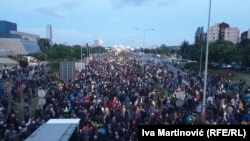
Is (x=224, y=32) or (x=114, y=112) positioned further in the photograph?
(x=224, y=32)

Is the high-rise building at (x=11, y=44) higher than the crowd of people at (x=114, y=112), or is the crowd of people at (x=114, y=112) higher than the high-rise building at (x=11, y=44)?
the high-rise building at (x=11, y=44)

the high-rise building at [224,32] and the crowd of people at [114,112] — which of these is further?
the high-rise building at [224,32]

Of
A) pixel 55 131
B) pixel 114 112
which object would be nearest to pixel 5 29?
pixel 114 112

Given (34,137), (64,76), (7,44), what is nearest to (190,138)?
(34,137)

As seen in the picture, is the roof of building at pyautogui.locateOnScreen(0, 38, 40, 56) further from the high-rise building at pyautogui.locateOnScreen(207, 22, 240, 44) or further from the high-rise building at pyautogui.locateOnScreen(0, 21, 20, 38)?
the high-rise building at pyautogui.locateOnScreen(207, 22, 240, 44)

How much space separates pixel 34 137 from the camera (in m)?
10.3

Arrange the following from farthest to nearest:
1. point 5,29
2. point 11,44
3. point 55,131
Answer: point 5,29
point 11,44
point 55,131

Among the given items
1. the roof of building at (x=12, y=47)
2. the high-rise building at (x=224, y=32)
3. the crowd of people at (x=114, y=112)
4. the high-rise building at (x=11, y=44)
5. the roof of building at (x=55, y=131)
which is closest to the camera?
the roof of building at (x=55, y=131)

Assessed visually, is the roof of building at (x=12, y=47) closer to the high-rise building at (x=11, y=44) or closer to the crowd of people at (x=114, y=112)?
the high-rise building at (x=11, y=44)

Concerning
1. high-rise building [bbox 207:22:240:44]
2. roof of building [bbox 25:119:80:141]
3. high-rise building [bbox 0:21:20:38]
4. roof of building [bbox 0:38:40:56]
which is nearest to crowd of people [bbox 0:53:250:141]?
roof of building [bbox 25:119:80:141]

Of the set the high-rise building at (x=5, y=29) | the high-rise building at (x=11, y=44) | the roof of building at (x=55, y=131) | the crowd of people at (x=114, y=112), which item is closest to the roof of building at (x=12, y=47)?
the high-rise building at (x=11, y=44)

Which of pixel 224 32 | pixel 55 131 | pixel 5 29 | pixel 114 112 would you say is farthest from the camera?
pixel 224 32

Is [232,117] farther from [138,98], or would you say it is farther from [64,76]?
[64,76]

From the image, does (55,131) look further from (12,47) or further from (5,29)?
(5,29)
